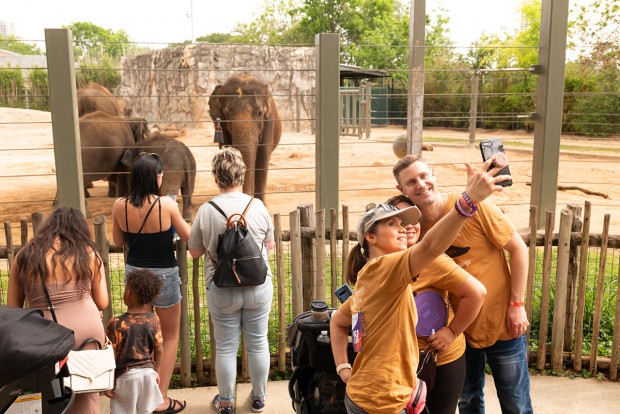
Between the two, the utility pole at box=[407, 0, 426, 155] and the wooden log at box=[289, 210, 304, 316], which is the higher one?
the utility pole at box=[407, 0, 426, 155]

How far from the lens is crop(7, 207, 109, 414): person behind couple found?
3.29m

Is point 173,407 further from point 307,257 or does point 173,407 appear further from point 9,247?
point 9,247

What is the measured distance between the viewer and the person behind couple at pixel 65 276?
10.8 feet

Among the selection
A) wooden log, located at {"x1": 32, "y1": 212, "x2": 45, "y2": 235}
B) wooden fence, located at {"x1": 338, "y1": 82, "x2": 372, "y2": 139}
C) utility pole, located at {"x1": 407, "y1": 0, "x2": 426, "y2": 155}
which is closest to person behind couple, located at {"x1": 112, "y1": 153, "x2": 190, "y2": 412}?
wooden log, located at {"x1": 32, "y1": 212, "x2": 45, "y2": 235}

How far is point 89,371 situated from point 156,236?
1.17 meters

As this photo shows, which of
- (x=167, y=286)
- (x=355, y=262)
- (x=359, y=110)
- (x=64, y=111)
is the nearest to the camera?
(x=355, y=262)

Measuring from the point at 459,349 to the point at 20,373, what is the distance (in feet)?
5.99

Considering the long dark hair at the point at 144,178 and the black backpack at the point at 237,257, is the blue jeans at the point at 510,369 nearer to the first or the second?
the black backpack at the point at 237,257

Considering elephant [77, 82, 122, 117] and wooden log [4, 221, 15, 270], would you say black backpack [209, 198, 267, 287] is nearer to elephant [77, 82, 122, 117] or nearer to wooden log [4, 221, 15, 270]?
wooden log [4, 221, 15, 270]

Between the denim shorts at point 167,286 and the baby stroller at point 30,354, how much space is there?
1290mm

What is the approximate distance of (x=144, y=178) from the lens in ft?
13.5

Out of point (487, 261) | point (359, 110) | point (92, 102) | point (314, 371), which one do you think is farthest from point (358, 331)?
point (359, 110)

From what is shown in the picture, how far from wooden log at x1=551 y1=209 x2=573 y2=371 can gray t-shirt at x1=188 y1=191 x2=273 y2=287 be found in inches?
81.0

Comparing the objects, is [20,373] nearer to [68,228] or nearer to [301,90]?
[68,228]
